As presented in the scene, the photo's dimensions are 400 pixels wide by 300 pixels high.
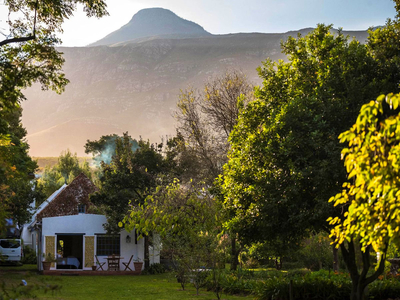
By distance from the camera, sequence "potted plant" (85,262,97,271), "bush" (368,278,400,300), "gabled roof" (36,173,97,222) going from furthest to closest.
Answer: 1. "gabled roof" (36,173,97,222)
2. "potted plant" (85,262,97,271)
3. "bush" (368,278,400,300)

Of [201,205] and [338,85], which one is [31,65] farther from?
[338,85]

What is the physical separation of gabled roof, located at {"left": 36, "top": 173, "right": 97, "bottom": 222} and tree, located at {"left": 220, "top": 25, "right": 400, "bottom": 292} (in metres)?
20.7

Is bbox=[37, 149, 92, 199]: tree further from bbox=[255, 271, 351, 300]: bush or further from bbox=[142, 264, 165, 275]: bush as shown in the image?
bbox=[255, 271, 351, 300]: bush

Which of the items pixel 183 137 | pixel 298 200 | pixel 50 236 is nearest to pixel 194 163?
pixel 183 137

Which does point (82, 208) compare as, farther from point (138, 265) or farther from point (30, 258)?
point (138, 265)

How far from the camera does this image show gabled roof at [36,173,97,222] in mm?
29422

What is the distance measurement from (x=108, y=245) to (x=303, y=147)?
1949 cm

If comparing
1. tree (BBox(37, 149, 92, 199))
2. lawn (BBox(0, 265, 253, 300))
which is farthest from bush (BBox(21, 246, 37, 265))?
tree (BBox(37, 149, 92, 199))

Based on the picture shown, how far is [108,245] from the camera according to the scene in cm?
2686

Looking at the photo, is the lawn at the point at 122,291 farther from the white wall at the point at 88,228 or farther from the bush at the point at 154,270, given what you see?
the white wall at the point at 88,228

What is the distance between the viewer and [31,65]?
381 inches

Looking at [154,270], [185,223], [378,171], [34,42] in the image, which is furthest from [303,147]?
[154,270]

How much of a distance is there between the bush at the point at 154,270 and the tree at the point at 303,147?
15.8 m

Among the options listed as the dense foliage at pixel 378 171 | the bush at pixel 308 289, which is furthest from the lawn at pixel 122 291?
the dense foliage at pixel 378 171
